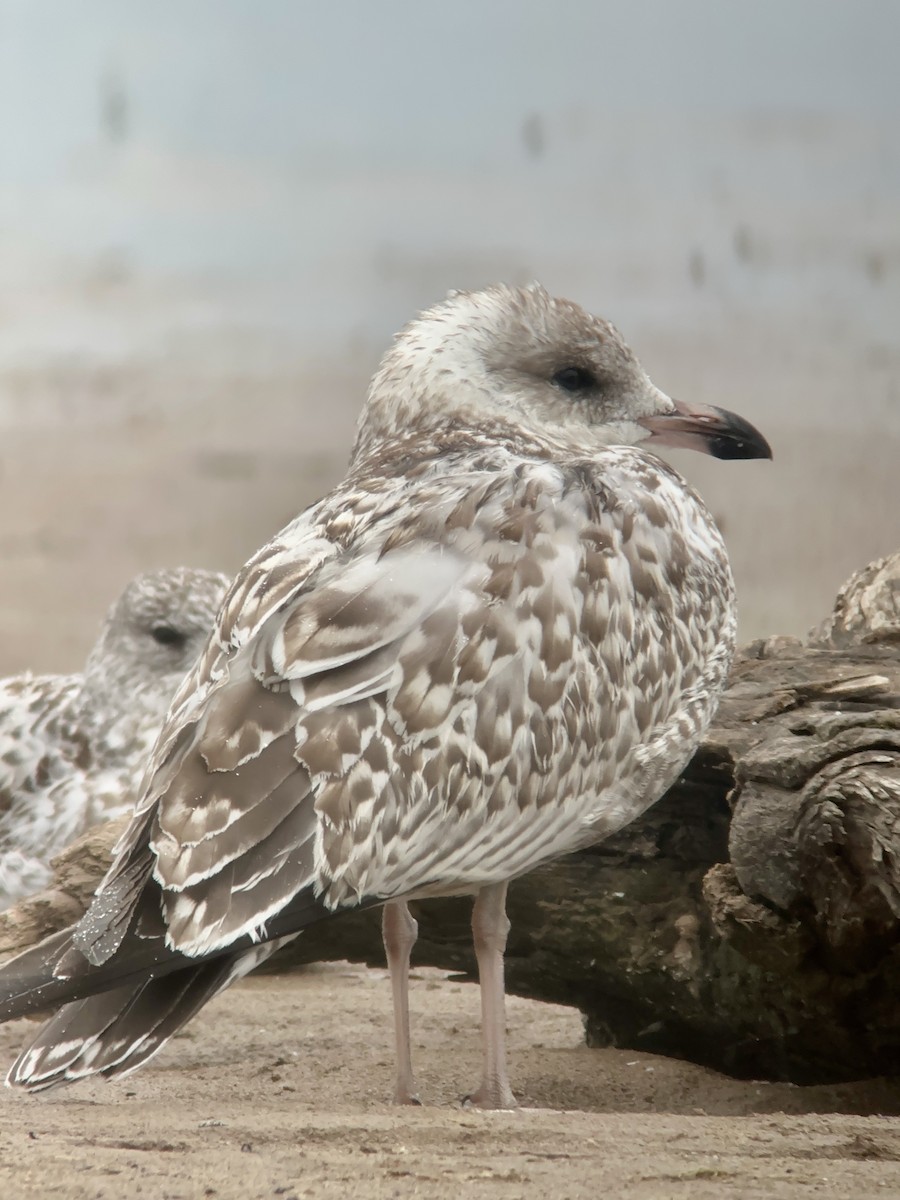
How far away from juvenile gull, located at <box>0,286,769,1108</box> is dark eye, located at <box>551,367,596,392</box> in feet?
1.16

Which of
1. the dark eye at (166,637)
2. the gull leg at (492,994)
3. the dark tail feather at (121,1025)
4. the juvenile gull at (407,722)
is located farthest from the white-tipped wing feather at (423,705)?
the dark eye at (166,637)

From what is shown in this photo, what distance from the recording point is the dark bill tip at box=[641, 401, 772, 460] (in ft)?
12.3

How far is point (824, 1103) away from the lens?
3.11 meters

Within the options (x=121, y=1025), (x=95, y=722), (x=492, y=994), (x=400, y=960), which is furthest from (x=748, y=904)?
(x=95, y=722)

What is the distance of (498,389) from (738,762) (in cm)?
118

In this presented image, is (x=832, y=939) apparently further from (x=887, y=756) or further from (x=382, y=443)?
(x=382, y=443)

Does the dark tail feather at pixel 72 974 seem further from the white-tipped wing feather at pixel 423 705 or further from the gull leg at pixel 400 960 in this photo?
the gull leg at pixel 400 960

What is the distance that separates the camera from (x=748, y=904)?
2838 mm

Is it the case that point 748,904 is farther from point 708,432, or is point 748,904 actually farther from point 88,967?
point 708,432

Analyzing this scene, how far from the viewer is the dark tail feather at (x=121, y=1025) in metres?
2.36

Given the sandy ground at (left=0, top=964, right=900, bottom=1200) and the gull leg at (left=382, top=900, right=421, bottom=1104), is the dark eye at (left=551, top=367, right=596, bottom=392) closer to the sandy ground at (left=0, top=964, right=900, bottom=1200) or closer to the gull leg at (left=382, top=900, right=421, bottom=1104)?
the gull leg at (left=382, top=900, right=421, bottom=1104)

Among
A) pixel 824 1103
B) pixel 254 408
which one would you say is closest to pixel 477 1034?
pixel 824 1103

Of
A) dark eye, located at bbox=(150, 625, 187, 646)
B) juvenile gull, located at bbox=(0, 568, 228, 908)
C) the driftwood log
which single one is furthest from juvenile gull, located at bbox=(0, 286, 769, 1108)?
dark eye, located at bbox=(150, 625, 187, 646)

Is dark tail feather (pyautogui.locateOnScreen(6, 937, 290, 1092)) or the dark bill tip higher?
the dark bill tip
